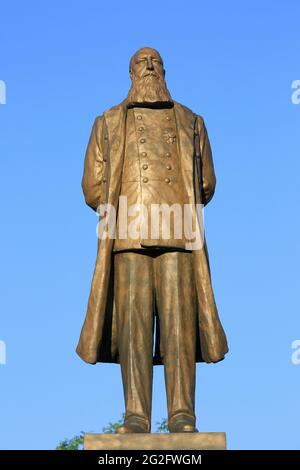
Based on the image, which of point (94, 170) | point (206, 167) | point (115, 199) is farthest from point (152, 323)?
point (206, 167)

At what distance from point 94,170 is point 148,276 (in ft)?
4.42

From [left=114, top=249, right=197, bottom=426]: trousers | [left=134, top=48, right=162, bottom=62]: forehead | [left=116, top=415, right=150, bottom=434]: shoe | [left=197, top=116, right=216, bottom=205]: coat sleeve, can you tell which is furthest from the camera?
[left=134, top=48, right=162, bottom=62]: forehead

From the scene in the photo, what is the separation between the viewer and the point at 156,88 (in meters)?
12.9

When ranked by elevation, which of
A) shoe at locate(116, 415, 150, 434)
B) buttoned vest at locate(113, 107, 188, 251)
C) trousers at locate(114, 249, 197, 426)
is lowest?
shoe at locate(116, 415, 150, 434)

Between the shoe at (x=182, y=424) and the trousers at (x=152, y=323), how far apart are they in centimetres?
6

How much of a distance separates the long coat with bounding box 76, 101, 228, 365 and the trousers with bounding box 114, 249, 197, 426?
13 centimetres

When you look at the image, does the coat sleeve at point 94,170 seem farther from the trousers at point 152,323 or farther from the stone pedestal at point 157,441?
the stone pedestal at point 157,441

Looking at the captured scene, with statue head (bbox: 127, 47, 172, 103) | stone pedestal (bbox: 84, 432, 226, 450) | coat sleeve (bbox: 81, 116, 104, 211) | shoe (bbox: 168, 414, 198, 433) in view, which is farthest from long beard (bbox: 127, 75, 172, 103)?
stone pedestal (bbox: 84, 432, 226, 450)

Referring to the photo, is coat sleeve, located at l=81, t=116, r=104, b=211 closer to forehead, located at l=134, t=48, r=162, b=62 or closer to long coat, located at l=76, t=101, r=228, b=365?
long coat, located at l=76, t=101, r=228, b=365

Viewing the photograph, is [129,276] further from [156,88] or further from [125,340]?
[156,88]

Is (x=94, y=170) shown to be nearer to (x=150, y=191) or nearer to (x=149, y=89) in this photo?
(x=150, y=191)

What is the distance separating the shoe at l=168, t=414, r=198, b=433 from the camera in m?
11.5

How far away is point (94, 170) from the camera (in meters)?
12.8
